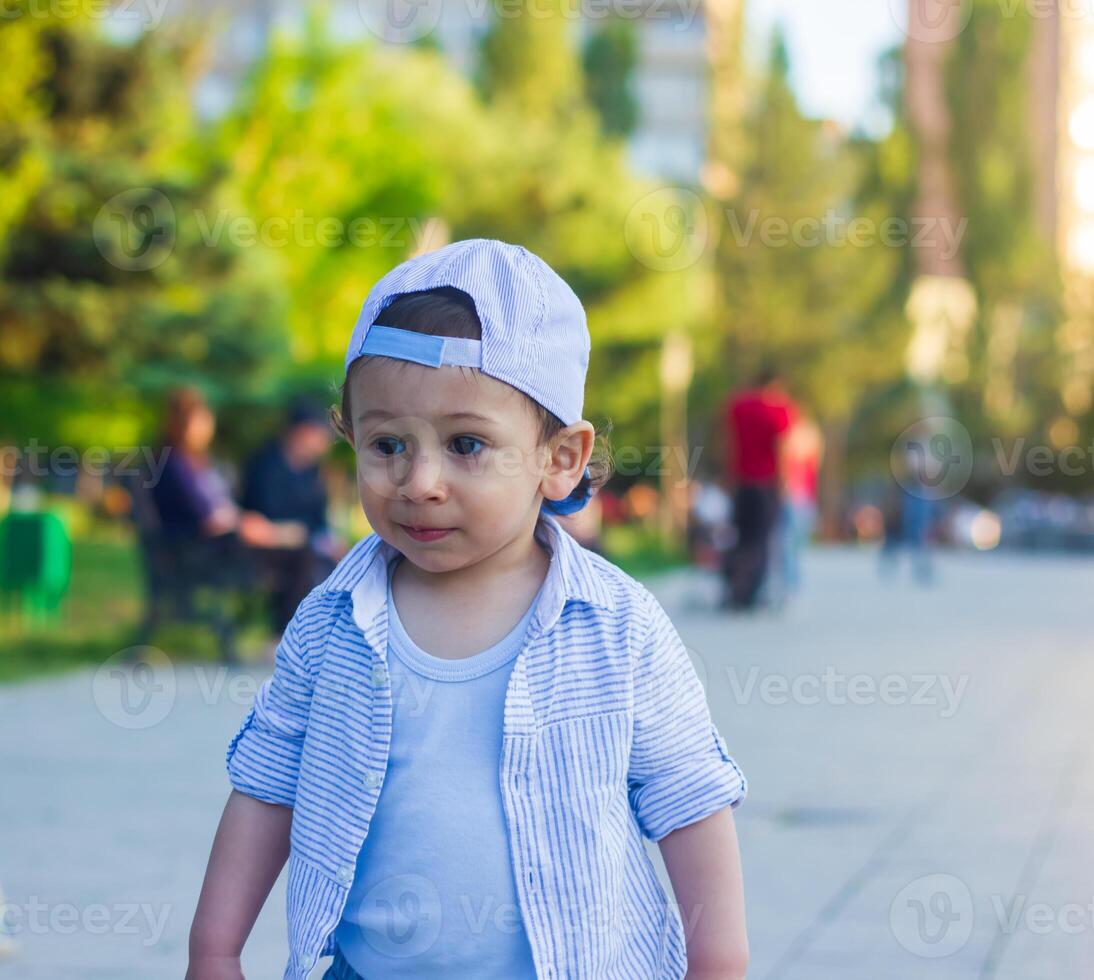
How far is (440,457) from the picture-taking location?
1.91m

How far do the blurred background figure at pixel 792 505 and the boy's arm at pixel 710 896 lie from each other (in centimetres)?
1120

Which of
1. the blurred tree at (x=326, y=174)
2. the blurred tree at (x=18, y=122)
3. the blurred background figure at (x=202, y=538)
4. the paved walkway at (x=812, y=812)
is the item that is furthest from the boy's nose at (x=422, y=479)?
the blurred tree at (x=326, y=174)

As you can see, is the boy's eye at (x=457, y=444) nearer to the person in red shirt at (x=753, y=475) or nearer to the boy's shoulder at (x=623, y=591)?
the boy's shoulder at (x=623, y=591)

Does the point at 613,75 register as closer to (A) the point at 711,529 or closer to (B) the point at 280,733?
(A) the point at 711,529

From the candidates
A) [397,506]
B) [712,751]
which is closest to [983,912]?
[712,751]

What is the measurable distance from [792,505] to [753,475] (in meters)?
1.35

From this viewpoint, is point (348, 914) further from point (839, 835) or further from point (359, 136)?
point (359, 136)

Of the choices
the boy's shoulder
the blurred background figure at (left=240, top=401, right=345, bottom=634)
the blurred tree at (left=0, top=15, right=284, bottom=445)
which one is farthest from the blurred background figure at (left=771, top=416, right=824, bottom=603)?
the boy's shoulder

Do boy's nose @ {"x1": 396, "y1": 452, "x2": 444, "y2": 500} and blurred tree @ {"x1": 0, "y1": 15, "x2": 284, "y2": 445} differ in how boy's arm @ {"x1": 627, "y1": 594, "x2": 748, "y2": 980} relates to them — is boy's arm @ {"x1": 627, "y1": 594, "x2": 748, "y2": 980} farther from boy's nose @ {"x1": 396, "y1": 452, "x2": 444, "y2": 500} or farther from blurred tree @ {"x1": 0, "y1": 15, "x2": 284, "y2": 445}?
blurred tree @ {"x1": 0, "y1": 15, "x2": 284, "y2": 445}

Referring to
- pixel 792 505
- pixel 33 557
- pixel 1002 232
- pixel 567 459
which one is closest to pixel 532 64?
pixel 1002 232

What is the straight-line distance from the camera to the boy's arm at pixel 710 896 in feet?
6.49

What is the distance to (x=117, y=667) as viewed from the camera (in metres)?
9.09

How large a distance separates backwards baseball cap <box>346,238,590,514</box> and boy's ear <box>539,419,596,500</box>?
0.04 meters

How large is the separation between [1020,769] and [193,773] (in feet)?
10.0
